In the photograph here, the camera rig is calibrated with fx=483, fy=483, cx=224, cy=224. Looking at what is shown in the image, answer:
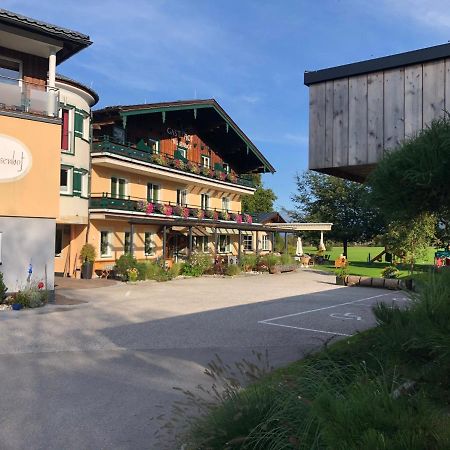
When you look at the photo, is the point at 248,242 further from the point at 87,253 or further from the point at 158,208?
the point at 87,253

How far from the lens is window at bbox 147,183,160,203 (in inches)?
1168

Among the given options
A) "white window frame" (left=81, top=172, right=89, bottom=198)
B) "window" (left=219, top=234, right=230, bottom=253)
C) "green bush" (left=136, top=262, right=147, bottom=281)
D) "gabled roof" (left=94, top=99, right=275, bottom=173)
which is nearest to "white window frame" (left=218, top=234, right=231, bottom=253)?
"window" (left=219, top=234, right=230, bottom=253)

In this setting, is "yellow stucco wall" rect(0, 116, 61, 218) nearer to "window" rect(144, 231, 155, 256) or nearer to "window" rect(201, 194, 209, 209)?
"window" rect(144, 231, 155, 256)

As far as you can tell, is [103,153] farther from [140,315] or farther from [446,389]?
[446,389]

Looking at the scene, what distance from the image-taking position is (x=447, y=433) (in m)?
1.67

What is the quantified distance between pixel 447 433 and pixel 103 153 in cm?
2437

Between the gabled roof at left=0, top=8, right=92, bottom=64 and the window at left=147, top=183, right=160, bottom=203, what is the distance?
1198 centimetres

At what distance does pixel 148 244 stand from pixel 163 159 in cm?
524

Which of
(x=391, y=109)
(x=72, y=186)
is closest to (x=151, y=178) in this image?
(x=72, y=186)

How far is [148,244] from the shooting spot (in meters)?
29.4

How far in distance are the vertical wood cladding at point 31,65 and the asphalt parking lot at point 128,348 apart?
26.8ft

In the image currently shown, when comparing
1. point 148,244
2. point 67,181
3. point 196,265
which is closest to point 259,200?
point 148,244

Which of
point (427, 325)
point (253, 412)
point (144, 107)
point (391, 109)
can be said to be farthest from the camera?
point (144, 107)

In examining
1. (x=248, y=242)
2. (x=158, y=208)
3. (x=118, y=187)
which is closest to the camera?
(x=118, y=187)
